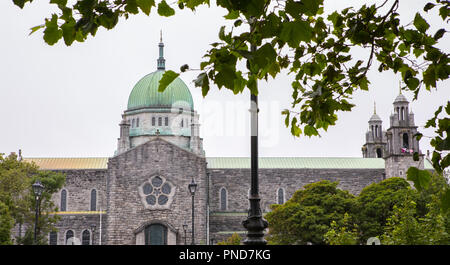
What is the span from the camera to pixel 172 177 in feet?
160

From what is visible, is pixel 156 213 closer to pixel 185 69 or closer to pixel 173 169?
pixel 173 169

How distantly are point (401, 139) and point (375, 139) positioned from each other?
43.4 feet

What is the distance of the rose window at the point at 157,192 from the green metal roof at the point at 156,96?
33.5 feet

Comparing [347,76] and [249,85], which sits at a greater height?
[347,76]

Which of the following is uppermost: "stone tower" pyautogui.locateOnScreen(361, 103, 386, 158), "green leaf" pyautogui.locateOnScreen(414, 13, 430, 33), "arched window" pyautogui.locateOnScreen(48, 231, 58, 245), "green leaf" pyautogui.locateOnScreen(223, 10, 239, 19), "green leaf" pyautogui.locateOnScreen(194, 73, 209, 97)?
"stone tower" pyautogui.locateOnScreen(361, 103, 386, 158)

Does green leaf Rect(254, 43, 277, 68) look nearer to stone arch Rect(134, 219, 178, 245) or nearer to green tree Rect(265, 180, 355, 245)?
green tree Rect(265, 180, 355, 245)

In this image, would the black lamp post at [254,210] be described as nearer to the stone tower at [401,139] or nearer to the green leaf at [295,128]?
the green leaf at [295,128]

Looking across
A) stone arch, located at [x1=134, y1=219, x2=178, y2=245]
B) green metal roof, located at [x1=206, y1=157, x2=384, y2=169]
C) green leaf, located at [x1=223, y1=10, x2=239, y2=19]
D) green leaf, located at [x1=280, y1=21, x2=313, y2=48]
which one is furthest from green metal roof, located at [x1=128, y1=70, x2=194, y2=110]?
green leaf, located at [x1=280, y1=21, x2=313, y2=48]

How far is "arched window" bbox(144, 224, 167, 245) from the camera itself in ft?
154

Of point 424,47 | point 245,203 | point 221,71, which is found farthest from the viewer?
point 245,203

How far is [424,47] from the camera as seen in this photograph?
564 cm

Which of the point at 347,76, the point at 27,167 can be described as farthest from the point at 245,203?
the point at 347,76

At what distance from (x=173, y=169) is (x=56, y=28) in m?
45.0

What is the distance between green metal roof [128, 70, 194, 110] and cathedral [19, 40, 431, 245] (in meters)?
0.10
